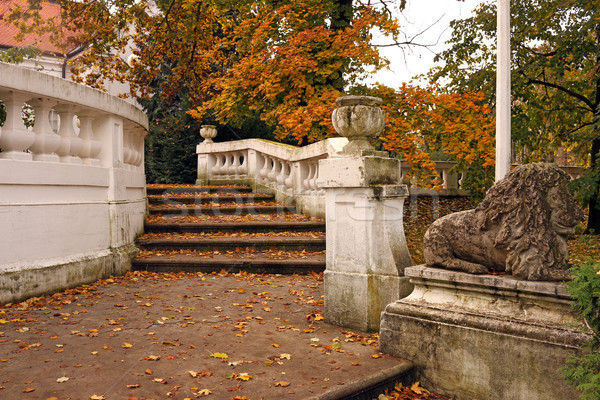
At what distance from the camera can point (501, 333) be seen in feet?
11.4

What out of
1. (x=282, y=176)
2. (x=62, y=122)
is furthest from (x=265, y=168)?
(x=62, y=122)

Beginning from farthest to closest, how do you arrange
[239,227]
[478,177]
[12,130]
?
[478,177] → [239,227] → [12,130]

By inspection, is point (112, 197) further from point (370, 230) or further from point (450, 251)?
point (450, 251)

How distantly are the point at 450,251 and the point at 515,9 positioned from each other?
437 inches

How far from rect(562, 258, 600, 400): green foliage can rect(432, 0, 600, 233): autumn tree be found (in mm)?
8172

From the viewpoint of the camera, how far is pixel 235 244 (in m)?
8.05

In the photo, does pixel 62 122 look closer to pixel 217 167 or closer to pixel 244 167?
pixel 244 167

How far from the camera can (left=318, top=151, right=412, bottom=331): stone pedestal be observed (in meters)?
4.58

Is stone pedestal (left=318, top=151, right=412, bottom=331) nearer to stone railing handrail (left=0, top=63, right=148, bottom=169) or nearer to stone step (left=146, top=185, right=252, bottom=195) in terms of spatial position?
stone railing handrail (left=0, top=63, right=148, bottom=169)

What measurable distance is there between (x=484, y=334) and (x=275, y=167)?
7951 mm

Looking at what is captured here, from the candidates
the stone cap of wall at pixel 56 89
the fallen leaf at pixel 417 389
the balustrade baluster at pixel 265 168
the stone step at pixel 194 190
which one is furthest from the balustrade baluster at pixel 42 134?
the balustrade baluster at pixel 265 168

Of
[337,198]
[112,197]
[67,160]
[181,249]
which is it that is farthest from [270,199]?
[337,198]

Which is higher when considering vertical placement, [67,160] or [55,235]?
[67,160]

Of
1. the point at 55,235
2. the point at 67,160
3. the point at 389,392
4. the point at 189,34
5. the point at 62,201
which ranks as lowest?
the point at 389,392
